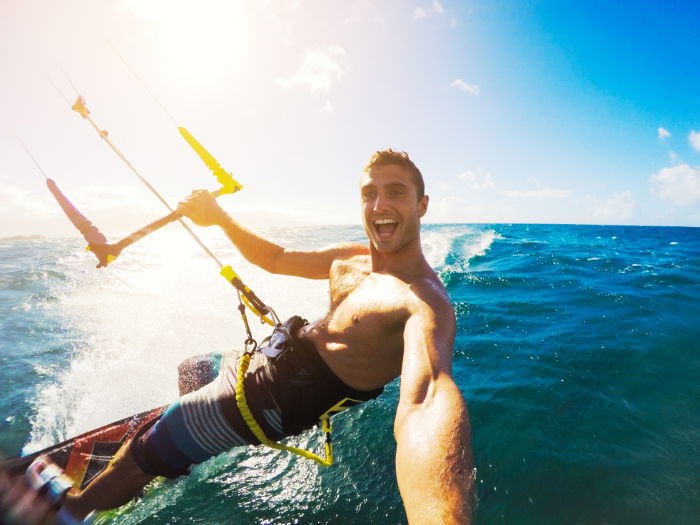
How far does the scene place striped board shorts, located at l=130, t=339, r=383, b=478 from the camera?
2.46 meters

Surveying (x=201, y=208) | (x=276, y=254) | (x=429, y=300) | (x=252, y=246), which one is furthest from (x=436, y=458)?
(x=201, y=208)

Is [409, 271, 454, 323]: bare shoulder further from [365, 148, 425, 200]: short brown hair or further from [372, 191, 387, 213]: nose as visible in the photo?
[365, 148, 425, 200]: short brown hair

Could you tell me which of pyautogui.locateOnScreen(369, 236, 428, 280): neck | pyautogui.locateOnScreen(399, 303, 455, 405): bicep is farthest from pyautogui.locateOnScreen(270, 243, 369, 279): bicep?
pyautogui.locateOnScreen(399, 303, 455, 405): bicep

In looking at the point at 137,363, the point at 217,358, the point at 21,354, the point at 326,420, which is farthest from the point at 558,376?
the point at 21,354

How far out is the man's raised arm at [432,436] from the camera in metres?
1.14

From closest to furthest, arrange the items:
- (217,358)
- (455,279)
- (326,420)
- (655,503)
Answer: (326,420), (655,503), (217,358), (455,279)

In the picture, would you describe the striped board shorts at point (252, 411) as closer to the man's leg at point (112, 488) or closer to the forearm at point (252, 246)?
the man's leg at point (112, 488)

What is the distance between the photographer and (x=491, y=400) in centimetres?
463

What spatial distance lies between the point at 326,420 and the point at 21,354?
27.1ft

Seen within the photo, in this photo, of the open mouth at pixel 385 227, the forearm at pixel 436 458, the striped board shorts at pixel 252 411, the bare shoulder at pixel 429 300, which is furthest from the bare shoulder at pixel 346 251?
the forearm at pixel 436 458

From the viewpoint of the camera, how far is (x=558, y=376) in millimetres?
5078

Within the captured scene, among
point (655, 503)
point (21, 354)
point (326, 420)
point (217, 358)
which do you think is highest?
point (326, 420)

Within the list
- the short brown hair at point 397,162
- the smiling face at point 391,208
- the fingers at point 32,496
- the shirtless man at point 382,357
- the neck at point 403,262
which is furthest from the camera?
the short brown hair at point 397,162

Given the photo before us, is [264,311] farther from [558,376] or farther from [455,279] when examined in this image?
[455,279]
